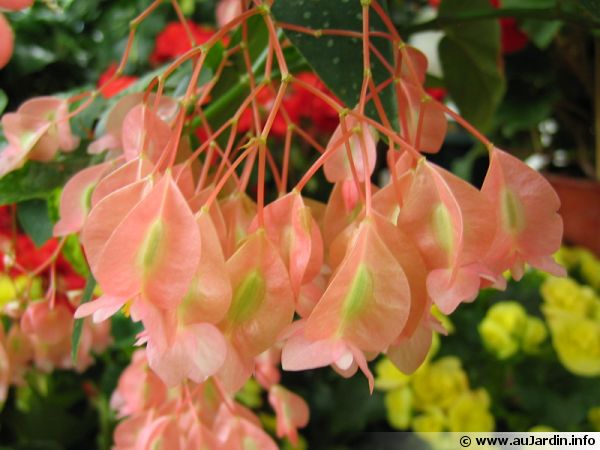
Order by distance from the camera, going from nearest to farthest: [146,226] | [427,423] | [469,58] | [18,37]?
[146,226] < [469,58] < [427,423] < [18,37]

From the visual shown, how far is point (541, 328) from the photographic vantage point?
62cm

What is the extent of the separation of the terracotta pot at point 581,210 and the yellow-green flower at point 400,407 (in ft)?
1.23

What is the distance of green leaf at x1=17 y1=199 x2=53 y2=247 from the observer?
35 cm

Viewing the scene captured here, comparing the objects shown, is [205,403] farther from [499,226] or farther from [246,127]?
[246,127]

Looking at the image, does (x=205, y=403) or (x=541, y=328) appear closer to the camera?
(x=205, y=403)

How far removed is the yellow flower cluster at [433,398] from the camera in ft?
1.90

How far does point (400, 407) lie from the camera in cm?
60

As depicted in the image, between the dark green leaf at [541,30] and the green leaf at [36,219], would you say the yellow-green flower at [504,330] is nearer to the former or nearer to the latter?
the dark green leaf at [541,30]

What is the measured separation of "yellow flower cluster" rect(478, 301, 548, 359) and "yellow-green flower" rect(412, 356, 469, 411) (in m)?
0.04

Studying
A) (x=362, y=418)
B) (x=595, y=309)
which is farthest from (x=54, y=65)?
(x=595, y=309)

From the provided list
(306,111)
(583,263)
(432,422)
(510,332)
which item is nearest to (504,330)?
(510,332)

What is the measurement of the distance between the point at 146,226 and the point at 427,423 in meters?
0.47

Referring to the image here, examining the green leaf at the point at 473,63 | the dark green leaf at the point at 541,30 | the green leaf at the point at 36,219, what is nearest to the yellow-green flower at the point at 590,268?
the dark green leaf at the point at 541,30

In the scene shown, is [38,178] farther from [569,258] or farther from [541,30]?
[569,258]
